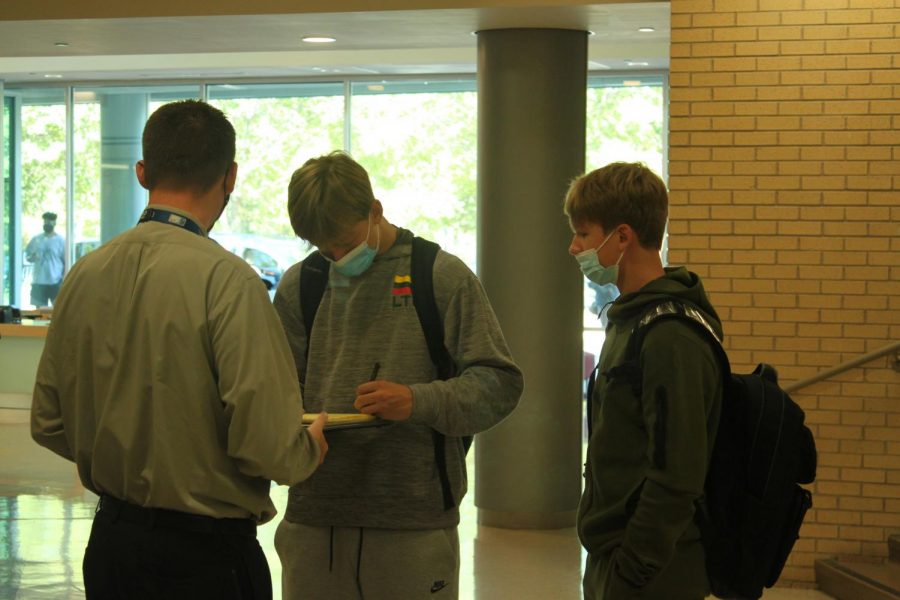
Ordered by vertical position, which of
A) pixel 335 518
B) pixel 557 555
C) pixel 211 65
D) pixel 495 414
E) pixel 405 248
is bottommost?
pixel 557 555

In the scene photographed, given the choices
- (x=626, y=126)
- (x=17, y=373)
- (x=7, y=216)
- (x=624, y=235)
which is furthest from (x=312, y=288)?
(x=7, y=216)

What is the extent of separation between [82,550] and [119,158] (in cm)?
986

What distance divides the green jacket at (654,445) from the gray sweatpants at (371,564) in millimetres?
401

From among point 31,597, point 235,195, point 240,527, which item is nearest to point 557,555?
point 31,597

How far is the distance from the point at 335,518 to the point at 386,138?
1171cm

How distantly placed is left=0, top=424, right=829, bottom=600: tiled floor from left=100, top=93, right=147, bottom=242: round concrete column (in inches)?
290

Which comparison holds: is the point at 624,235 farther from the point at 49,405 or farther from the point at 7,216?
the point at 7,216

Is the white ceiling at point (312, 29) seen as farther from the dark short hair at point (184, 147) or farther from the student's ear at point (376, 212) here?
the dark short hair at point (184, 147)

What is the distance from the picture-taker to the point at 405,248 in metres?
2.75

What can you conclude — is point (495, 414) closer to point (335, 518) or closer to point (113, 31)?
point (335, 518)

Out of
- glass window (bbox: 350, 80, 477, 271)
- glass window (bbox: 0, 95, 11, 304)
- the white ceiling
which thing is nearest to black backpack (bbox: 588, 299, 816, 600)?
the white ceiling

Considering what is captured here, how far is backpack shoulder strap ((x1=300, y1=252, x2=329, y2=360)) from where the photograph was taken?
2.78m

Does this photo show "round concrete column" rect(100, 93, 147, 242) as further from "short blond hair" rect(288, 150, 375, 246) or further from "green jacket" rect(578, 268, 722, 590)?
"green jacket" rect(578, 268, 722, 590)

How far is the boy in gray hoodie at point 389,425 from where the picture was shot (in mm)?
2596
